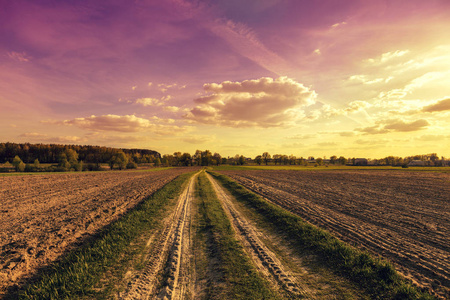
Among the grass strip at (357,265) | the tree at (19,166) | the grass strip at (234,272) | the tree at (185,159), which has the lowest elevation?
the tree at (19,166)

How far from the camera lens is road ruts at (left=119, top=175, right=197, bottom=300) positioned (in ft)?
16.6

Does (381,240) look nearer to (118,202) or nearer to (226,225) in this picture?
(226,225)

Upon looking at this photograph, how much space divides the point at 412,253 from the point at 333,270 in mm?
3974

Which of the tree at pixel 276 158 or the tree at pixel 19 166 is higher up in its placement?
the tree at pixel 276 158

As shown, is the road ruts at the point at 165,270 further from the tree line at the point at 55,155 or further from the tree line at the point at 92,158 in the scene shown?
the tree line at the point at 55,155

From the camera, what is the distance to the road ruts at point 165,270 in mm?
5074

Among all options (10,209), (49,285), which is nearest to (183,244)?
(49,285)

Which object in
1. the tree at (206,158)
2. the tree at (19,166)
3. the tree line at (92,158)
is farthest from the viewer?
the tree at (206,158)

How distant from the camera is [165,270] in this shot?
614cm

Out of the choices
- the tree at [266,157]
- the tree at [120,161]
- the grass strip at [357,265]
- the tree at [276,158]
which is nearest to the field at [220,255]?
the grass strip at [357,265]

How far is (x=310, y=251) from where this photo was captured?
752 centimetres

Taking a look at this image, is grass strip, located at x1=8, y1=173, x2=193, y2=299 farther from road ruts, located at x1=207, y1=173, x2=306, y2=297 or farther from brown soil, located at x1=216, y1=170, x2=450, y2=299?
brown soil, located at x1=216, y1=170, x2=450, y2=299

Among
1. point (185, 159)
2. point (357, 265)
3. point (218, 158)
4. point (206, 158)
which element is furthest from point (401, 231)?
point (218, 158)

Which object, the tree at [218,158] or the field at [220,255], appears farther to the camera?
the tree at [218,158]
